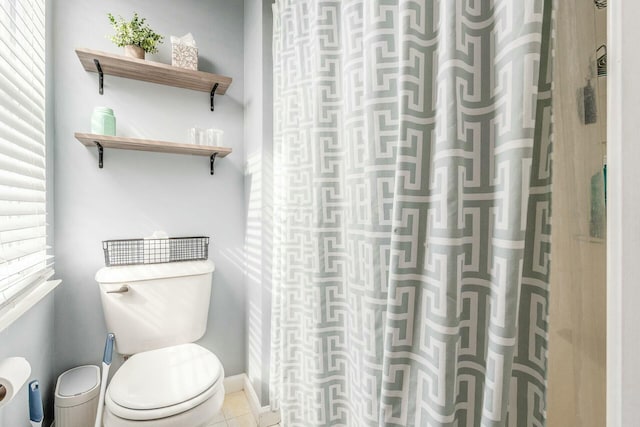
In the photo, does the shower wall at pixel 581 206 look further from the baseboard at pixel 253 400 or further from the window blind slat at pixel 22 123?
the window blind slat at pixel 22 123

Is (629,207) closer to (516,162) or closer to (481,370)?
(516,162)

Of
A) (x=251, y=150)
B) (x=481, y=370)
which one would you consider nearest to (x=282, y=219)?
(x=251, y=150)

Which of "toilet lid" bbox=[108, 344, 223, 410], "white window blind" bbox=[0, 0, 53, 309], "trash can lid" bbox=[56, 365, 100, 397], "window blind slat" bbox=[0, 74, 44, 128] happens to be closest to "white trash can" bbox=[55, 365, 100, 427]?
"trash can lid" bbox=[56, 365, 100, 397]

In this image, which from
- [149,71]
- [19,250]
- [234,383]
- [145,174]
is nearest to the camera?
[19,250]

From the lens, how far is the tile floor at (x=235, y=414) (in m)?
1.49

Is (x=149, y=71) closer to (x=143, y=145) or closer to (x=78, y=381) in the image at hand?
(x=143, y=145)

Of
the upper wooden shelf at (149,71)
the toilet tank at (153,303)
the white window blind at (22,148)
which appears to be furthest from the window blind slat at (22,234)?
the upper wooden shelf at (149,71)

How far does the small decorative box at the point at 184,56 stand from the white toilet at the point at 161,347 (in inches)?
40.4

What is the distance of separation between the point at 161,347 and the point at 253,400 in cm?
57

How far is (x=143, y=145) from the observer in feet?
4.58

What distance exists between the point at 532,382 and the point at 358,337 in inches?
15.7

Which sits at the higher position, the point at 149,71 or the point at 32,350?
the point at 149,71

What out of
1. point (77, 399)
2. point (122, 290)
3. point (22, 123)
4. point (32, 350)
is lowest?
point (77, 399)

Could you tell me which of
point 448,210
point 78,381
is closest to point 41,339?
point 78,381
